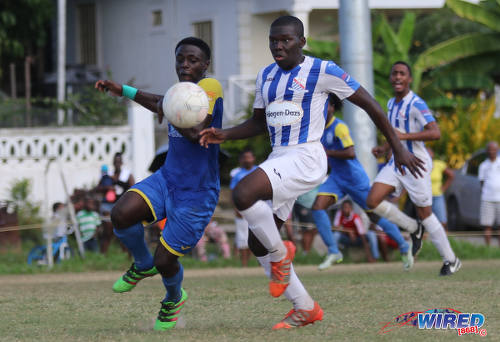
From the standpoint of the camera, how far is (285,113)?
22.1 ft

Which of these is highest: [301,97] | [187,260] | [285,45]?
[285,45]

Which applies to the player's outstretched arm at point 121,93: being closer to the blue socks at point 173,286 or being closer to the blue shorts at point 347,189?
the blue socks at point 173,286

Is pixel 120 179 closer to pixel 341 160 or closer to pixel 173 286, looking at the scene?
pixel 341 160

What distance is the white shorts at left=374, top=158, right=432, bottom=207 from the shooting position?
10125mm

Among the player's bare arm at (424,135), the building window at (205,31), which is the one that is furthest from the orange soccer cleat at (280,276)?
the building window at (205,31)

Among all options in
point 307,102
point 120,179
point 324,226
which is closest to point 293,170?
point 307,102

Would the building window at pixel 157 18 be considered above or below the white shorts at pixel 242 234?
above

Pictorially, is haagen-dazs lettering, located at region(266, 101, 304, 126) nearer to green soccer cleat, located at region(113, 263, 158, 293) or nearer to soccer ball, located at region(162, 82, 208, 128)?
soccer ball, located at region(162, 82, 208, 128)

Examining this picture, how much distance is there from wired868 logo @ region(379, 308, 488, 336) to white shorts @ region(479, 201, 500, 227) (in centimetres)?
883

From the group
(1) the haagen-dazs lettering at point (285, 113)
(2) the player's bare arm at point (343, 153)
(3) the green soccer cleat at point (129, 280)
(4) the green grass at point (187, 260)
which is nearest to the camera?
(1) the haagen-dazs lettering at point (285, 113)

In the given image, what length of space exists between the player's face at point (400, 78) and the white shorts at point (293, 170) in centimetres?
372

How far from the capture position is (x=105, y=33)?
2758 centimetres

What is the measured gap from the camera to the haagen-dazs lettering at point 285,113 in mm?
6719

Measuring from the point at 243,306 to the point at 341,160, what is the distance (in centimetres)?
361
